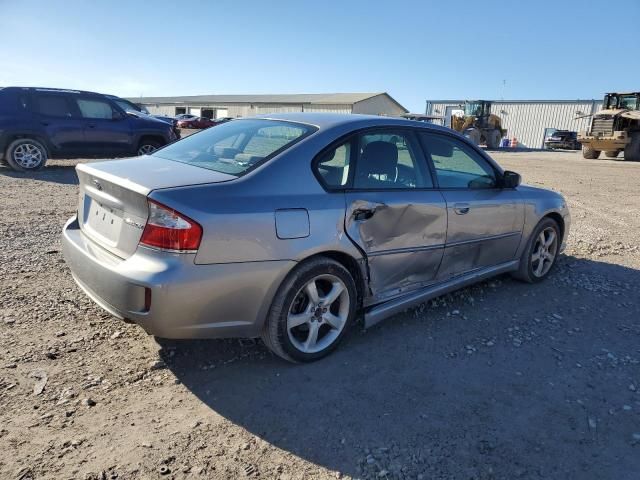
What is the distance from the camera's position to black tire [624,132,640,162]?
23484 mm

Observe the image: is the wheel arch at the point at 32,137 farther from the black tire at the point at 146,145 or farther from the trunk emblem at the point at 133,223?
the trunk emblem at the point at 133,223

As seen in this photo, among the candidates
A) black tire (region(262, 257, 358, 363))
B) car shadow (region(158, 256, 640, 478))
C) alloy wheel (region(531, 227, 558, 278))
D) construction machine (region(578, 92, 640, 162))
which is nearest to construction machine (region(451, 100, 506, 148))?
construction machine (region(578, 92, 640, 162))

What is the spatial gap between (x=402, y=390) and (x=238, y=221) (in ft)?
4.48

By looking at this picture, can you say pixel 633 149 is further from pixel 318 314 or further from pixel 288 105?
pixel 288 105

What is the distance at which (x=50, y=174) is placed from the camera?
10305 millimetres

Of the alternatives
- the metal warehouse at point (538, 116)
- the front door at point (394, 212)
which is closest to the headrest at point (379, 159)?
the front door at point (394, 212)

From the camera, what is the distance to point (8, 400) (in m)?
2.55

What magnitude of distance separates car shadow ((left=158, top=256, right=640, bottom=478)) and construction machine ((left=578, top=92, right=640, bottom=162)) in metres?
23.6

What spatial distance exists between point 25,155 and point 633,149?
2561 centimetres

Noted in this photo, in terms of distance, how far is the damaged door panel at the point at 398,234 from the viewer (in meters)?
3.10

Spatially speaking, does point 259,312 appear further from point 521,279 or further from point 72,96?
point 72,96

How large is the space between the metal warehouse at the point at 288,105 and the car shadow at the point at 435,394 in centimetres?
4388

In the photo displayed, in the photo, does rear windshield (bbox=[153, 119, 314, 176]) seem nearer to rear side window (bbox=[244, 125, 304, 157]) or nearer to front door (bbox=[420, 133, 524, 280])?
rear side window (bbox=[244, 125, 304, 157])

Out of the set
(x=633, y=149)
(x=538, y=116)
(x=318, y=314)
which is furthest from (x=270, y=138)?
(x=538, y=116)
